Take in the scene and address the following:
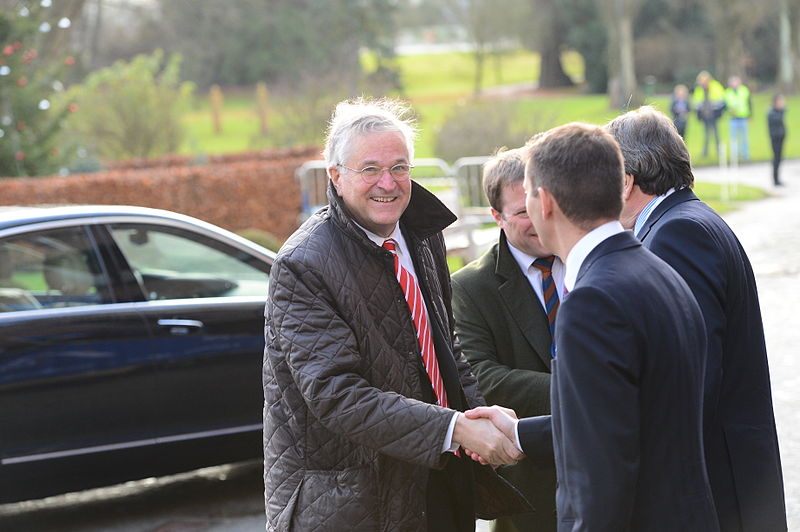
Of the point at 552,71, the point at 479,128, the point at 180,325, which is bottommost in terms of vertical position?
the point at 552,71

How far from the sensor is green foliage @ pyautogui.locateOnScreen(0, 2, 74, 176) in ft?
58.2

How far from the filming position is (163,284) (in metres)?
6.59

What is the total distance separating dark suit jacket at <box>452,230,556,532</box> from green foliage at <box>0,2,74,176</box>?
15.1 meters

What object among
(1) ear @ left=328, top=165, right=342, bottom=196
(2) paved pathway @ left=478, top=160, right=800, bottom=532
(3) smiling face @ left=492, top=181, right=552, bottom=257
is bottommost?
(2) paved pathway @ left=478, top=160, right=800, bottom=532

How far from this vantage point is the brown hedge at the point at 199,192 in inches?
611

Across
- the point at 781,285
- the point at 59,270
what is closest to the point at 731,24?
the point at 781,285

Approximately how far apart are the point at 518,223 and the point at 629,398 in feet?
4.73

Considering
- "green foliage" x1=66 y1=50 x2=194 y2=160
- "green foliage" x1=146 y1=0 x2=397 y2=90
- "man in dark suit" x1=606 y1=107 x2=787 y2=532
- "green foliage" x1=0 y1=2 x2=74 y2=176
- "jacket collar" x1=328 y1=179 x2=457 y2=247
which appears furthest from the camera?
"green foliage" x1=146 y1=0 x2=397 y2=90

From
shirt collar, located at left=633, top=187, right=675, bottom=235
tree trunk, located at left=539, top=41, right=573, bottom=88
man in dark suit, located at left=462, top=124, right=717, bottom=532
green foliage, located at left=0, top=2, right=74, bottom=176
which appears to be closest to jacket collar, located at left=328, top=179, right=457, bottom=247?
shirt collar, located at left=633, top=187, right=675, bottom=235

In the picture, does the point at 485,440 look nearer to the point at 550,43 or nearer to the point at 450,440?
the point at 450,440

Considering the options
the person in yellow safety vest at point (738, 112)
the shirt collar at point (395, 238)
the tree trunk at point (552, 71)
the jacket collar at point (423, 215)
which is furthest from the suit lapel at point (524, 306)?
the tree trunk at point (552, 71)

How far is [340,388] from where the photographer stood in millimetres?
3191

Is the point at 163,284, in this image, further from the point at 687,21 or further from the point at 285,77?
the point at 687,21

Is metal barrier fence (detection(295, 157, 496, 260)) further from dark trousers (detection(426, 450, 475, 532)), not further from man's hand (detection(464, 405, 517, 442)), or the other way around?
man's hand (detection(464, 405, 517, 442))
